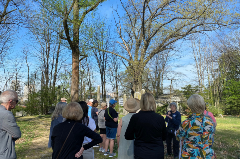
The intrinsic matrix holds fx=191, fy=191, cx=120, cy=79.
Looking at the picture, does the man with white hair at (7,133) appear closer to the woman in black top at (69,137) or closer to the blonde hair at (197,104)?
the woman in black top at (69,137)

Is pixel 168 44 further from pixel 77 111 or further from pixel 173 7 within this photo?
pixel 77 111

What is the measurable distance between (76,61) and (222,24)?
457 inches

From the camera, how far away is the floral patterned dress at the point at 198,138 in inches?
113

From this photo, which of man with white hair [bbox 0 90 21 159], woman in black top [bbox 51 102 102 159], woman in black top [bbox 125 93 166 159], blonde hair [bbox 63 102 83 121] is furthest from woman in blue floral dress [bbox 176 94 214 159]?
man with white hair [bbox 0 90 21 159]

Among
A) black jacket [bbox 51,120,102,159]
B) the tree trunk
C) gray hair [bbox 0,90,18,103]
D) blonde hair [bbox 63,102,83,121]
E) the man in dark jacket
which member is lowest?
the man in dark jacket

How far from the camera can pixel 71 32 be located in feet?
36.5

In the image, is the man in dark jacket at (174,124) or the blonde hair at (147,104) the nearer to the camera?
the blonde hair at (147,104)

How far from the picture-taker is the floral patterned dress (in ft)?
9.43

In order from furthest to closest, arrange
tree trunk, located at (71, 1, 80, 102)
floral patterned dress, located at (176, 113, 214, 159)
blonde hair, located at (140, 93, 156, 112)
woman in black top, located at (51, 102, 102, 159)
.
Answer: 1. tree trunk, located at (71, 1, 80, 102)
2. blonde hair, located at (140, 93, 156, 112)
3. floral patterned dress, located at (176, 113, 214, 159)
4. woman in black top, located at (51, 102, 102, 159)

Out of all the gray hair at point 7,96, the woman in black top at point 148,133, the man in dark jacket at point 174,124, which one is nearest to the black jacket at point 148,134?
the woman in black top at point 148,133

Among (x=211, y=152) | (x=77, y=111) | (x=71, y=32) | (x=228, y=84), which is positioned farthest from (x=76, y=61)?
(x=228, y=84)

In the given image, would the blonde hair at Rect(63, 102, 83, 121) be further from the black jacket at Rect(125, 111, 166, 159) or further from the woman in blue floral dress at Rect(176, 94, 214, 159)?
the woman in blue floral dress at Rect(176, 94, 214, 159)

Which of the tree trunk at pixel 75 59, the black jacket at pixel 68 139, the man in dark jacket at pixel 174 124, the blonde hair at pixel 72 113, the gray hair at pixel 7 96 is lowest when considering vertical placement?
the man in dark jacket at pixel 174 124

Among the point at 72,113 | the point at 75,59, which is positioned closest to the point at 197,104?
the point at 72,113
